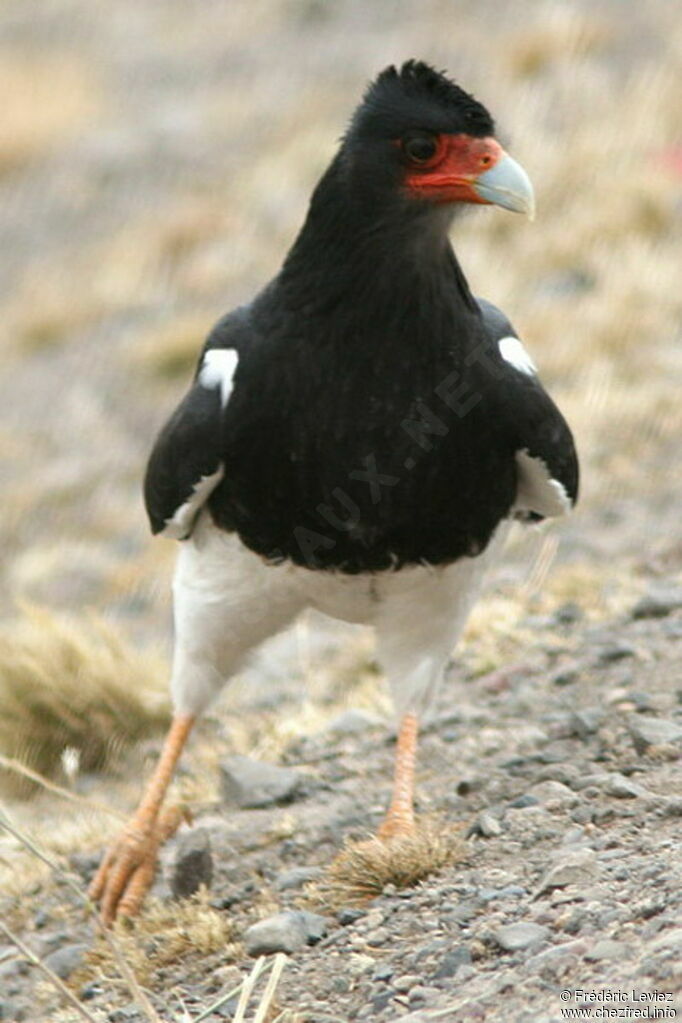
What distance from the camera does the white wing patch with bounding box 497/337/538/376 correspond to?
5641 millimetres

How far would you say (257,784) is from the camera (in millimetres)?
6539

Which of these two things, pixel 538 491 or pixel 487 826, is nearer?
pixel 487 826

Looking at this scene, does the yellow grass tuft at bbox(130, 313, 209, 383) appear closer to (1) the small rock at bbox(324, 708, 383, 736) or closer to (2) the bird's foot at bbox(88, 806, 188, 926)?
(1) the small rock at bbox(324, 708, 383, 736)

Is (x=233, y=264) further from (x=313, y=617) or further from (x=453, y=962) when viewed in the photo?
(x=453, y=962)

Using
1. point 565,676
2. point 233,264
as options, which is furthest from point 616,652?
point 233,264

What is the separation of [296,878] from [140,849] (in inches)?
27.4

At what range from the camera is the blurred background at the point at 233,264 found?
8.23 metres

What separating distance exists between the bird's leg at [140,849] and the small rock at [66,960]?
0.38 metres

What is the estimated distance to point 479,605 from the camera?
812cm

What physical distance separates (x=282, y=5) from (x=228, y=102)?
93.0 inches

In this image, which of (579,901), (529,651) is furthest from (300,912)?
(529,651)

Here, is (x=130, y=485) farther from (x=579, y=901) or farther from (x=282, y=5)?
(x=282, y=5)

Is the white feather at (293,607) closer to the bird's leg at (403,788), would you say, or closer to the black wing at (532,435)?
the bird's leg at (403,788)

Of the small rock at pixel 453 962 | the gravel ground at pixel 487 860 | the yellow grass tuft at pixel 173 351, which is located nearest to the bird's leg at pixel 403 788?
the gravel ground at pixel 487 860
